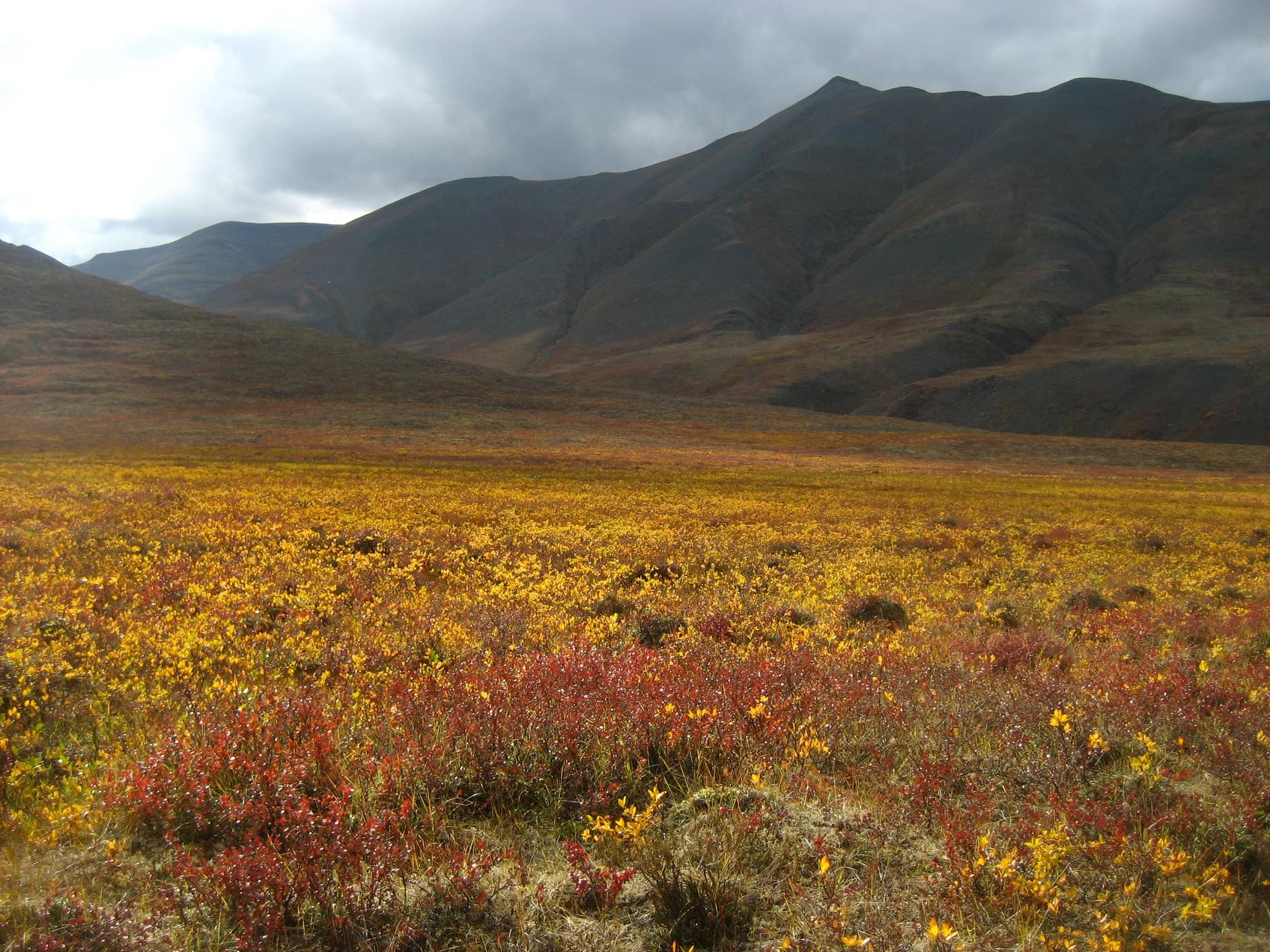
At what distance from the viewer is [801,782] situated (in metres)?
4.70

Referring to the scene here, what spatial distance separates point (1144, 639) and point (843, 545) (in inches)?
371

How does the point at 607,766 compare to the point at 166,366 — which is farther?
the point at 166,366

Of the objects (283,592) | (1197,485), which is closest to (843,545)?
(283,592)

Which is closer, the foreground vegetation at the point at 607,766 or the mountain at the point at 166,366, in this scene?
the foreground vegetation at the point at 607,766

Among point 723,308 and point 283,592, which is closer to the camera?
point 283,592

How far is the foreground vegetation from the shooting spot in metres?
3.52

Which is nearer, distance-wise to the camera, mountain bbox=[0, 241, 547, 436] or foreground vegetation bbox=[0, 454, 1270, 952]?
foreground vegetation bbox=[0, 454, 1270, 952]

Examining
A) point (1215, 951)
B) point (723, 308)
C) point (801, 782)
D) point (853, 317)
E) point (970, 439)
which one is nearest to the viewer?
point (1215, 951)

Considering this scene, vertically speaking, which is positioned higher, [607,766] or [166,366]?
[166,366]

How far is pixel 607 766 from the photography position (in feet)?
15.9

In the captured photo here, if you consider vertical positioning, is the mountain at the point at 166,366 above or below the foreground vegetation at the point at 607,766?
above

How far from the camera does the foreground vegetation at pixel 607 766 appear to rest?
3521 millimetres

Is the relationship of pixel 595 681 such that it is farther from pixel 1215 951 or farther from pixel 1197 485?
pixel 1197 485

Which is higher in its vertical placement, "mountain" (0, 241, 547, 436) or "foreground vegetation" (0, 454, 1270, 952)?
"mountain" (0, 241, 547, 436)
